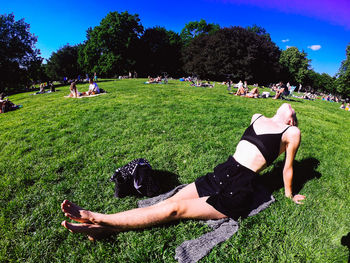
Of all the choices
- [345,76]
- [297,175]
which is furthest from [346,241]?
[345,76]

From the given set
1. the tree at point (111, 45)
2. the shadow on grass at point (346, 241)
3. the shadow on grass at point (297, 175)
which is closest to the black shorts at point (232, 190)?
the shadow on grass at point (297, 175)

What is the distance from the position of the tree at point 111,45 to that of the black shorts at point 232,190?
141ft

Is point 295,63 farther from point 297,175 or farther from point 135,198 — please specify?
point 135,198

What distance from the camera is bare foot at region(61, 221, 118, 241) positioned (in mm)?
2086

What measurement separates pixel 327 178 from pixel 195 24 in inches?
2721

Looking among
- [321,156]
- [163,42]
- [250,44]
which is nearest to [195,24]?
[163,42]

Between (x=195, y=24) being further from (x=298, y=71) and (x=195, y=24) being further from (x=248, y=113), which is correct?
(x=248, y=113)

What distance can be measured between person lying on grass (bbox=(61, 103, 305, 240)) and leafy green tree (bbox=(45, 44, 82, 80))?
183 ft

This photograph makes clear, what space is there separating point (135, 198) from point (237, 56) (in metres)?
45.5

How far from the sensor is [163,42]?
5491cm

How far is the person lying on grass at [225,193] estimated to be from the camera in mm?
2119

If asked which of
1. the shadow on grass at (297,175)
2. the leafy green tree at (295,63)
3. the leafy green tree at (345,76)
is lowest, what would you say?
the shadow on grass at (297,175)

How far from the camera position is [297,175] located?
348 cm

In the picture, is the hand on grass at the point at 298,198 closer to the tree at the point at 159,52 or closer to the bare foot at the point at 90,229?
the bare foot at the point at 90,229
